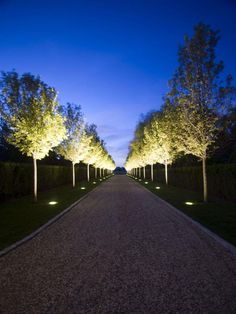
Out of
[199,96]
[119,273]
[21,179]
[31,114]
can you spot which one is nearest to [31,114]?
[31,114]

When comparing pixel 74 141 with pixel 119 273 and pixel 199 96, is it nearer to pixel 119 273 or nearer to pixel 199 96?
pixel 199 96

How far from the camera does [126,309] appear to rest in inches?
170

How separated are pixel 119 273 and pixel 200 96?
1403cm

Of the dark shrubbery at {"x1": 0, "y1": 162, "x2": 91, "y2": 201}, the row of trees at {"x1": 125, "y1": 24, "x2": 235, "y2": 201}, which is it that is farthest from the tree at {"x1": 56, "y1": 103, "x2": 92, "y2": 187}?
the row of trees at {"x1": 125, "y1": 24, "x2": 235, "y2": 201}

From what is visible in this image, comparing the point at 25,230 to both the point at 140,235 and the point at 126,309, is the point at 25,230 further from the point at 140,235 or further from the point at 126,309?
the point at 126,309

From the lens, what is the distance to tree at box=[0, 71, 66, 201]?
1823 centimetres

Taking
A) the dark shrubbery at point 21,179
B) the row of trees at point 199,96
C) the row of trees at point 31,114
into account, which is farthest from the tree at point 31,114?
the row of trees at point 199,96

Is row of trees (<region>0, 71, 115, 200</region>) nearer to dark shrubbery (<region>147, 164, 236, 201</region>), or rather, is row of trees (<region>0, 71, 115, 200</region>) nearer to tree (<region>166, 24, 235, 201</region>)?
tree (<region>166, 24, 235, 201</region>)

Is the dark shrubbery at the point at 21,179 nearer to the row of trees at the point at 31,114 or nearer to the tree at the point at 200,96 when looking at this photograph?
the row of trees at the point at 31,114

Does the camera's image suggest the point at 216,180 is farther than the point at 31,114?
Yes

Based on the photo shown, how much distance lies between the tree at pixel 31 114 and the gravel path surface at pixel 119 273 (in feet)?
31.0

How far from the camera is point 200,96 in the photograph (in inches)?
707

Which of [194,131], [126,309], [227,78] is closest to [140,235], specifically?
[126,309]

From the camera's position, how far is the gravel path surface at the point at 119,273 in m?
4.48
